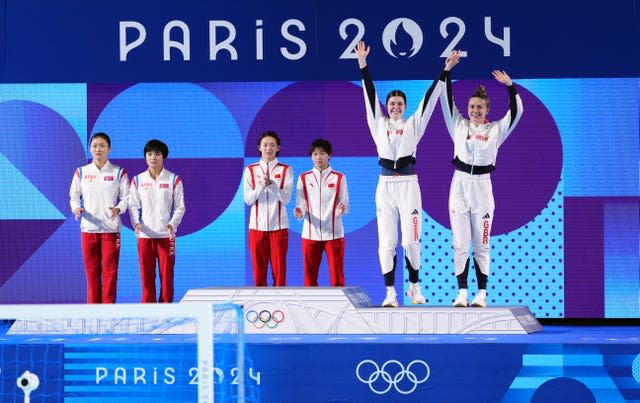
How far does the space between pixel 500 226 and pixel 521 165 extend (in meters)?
0.65

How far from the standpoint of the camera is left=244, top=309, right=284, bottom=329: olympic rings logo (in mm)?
7961

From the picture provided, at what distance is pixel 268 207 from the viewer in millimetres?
8820

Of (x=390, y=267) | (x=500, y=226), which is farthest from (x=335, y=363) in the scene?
(x=500, y=226)

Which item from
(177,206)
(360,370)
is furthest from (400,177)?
(177,206)

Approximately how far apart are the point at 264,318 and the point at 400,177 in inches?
62.5

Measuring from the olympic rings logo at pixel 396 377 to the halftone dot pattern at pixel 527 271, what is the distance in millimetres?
2852

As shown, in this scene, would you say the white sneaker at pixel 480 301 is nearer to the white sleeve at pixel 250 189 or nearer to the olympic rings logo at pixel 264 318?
the olympic rings logo at pixel 264 318

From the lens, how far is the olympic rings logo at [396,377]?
706 cm

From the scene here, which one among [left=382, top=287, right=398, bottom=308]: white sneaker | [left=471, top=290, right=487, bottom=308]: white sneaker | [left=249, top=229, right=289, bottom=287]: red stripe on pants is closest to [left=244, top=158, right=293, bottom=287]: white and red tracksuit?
[left=249, top=229, right=289, bottom=287]: red stripe on pants

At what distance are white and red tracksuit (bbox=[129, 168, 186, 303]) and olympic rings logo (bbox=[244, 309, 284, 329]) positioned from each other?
3.85 feet

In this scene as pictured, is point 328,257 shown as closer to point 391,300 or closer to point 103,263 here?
point 391,300

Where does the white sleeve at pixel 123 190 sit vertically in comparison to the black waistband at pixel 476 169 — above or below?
below

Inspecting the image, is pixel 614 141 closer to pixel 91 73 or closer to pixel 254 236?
pixel 254 236

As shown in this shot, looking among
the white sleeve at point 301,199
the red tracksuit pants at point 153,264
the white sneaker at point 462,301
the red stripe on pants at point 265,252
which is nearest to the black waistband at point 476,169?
the white sneaker at point 462,301
